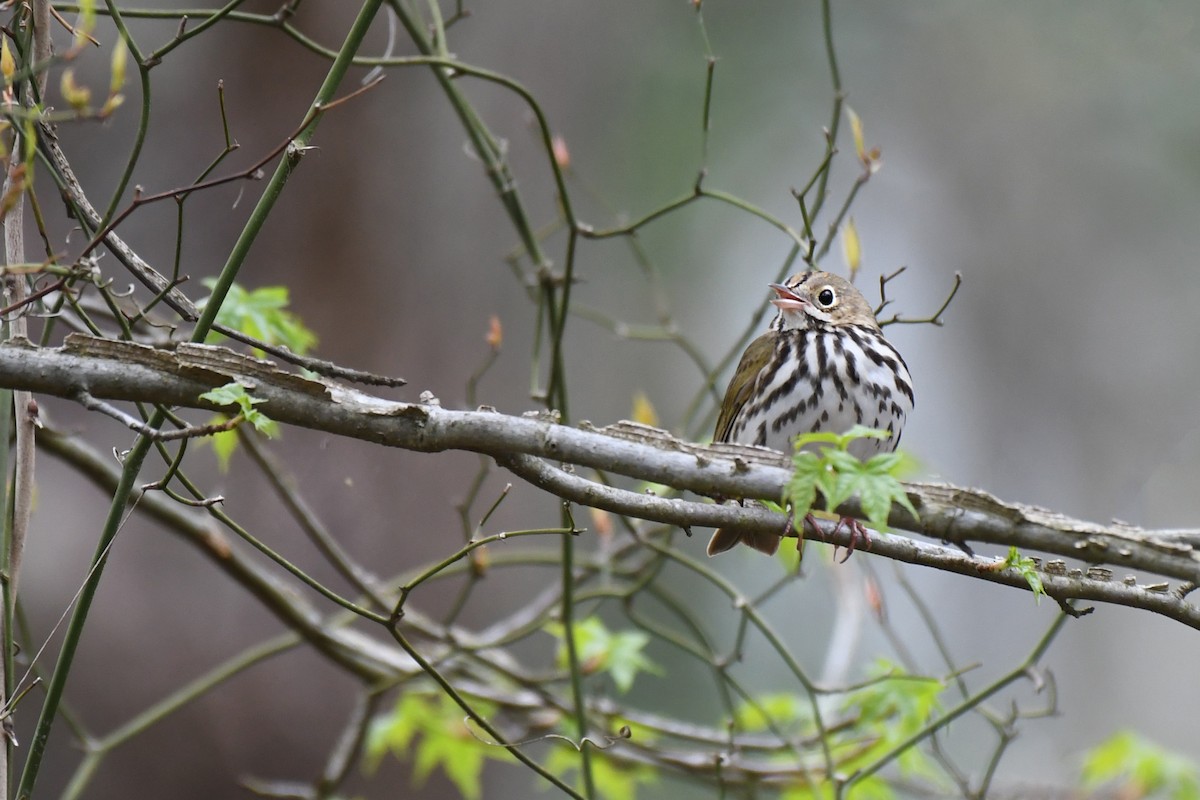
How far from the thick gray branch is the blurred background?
8.28 ft

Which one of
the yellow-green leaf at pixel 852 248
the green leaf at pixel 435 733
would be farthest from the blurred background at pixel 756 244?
the yellow-green leaf at pixel 852 248

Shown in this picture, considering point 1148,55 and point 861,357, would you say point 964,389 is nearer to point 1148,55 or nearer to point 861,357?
point 1148,55

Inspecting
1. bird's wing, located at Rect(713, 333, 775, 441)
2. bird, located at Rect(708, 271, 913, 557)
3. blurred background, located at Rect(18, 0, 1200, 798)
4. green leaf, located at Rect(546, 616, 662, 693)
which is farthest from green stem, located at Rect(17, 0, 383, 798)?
blurred background, located at Rect(18, 0, 1200, 798)

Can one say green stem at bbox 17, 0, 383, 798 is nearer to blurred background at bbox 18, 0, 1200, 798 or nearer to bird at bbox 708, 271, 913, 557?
bird at bbox 708, 271, 913, 557

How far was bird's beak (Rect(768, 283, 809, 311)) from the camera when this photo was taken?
282 cm

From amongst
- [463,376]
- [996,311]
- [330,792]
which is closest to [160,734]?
[330,792]

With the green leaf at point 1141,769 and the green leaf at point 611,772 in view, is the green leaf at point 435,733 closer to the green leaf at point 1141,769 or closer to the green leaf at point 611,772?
the green leaf at point 611,772

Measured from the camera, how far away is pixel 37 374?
1352 millimetres

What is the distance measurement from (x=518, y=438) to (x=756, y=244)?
669cm

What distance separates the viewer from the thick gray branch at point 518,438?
4.55 ft

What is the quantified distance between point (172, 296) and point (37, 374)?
1.21ft

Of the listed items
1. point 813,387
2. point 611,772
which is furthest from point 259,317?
point 611,772

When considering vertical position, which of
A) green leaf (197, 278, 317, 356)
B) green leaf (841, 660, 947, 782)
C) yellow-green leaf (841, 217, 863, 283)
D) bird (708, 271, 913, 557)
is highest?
yellow-green leaf (841, 217, 863, 283)

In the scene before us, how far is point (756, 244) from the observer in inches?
315
